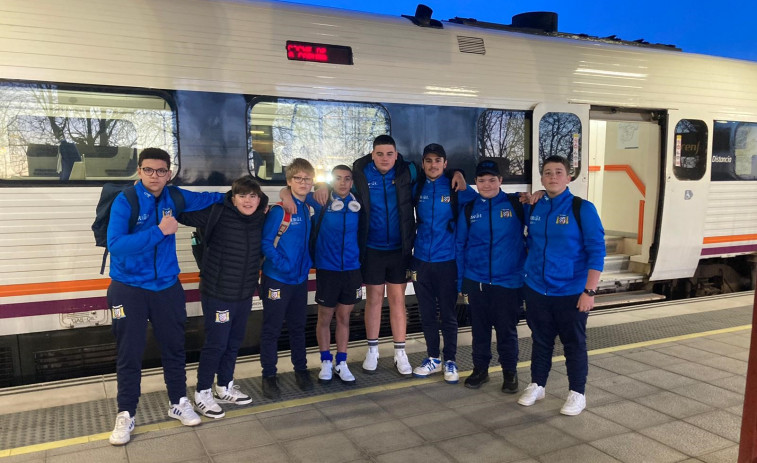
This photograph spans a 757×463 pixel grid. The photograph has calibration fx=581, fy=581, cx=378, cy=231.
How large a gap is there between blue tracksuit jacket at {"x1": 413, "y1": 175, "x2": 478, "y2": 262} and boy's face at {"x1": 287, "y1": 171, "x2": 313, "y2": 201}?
0.98 m

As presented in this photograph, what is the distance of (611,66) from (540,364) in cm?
402

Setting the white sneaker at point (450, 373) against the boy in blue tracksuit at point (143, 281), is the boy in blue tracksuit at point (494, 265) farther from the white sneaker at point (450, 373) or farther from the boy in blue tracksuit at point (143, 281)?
the boy in blue tracksuit at point (143, 281)

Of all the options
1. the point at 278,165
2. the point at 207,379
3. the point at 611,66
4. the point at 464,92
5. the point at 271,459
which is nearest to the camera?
the point at 271,459

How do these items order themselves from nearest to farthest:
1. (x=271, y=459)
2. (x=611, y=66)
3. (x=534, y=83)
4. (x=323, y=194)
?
(x=271, y=459) → (x=323, y=194) → (x=534, y=83) → (x=611, y=66)

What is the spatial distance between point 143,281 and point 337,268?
1.49 meters

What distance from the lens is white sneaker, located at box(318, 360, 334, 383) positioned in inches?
181

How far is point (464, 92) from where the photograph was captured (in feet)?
18.9

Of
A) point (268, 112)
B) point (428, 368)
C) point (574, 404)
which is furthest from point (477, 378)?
point (268, 112)

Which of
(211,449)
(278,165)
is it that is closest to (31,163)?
(278,165)

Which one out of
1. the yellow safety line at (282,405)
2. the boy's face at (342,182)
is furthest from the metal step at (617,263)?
the boy's face at (342,182)

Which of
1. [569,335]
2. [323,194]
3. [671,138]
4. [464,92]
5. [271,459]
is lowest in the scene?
[271,459]

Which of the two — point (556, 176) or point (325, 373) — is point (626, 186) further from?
point (325, 373)

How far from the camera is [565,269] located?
3.98 m

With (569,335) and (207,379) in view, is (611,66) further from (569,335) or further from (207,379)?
(207,379)
